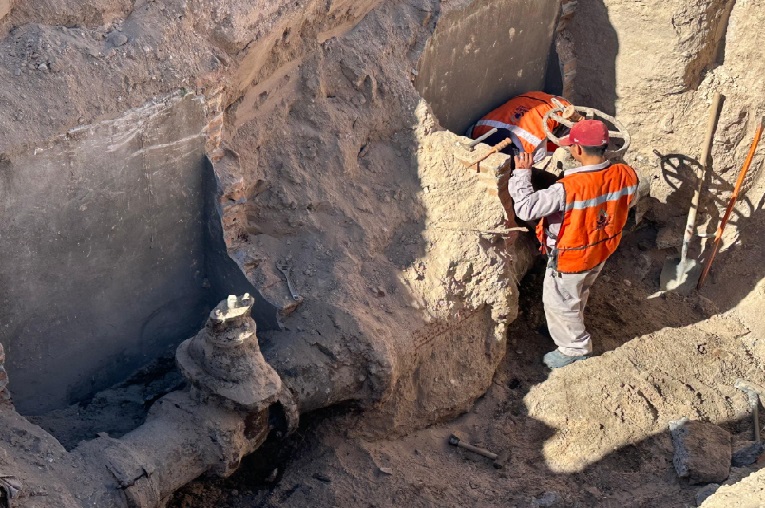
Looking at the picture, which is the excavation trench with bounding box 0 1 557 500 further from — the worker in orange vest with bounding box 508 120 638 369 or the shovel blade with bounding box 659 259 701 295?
the shovel blade with bounding box 659 259 701 295

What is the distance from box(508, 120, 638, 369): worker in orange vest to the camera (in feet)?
18.1

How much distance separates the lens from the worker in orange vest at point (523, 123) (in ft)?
21.2

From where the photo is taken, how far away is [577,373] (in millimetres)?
5965

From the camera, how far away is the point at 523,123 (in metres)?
6.62

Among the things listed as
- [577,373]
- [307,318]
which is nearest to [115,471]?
[307,318]

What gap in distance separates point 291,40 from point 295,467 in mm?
2447

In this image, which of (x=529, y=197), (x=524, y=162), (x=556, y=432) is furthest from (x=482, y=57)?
(x=556, y=432)

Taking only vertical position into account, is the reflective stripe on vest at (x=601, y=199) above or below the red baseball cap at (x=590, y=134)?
below

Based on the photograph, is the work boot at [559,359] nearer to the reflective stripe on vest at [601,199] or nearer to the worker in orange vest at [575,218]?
the worker in orange vest at [575,218]

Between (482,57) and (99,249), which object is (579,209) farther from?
(99,249)

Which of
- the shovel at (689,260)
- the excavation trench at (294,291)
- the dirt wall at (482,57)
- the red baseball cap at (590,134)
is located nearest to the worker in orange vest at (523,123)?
the dirt wall at (482,57)

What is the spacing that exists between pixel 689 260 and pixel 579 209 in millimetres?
2013

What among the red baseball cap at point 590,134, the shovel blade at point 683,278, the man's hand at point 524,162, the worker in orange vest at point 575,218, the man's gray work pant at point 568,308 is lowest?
the shovel blade at point 683,278

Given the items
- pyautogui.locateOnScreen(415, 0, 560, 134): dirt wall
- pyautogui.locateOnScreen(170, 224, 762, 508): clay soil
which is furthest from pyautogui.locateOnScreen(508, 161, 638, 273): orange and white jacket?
pyautogui.locateOnScreen(415, 0, 560, 134): dirt wall
